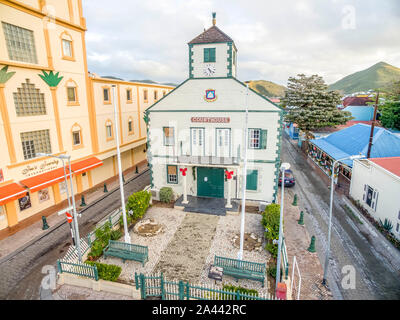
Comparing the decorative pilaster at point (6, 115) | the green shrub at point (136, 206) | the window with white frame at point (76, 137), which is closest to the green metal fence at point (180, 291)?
the green shrub at point (136, 206)

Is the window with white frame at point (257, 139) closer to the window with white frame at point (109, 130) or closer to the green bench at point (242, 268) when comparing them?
the green bench at point (242, 268)

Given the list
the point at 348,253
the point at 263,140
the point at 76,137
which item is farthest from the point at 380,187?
the point at 76,137

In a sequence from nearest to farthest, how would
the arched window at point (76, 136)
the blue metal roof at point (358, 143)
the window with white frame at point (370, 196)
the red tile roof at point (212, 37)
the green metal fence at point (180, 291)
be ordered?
the green metal fence at point (180, 291), the window with white frame at point (370, 196), the red tile roof at point (212, 37), the arched window at point (76, 136), the blue metal roof at point (358, 143)

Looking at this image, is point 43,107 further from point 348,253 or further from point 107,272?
point 348,253

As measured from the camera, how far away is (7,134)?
643 inches

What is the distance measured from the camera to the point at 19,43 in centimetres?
1678

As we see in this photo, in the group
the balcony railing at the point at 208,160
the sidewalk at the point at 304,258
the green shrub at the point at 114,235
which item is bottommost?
the sidewalk at the point at 304,258

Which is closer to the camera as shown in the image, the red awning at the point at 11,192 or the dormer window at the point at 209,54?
the red awning at the point at 11,192

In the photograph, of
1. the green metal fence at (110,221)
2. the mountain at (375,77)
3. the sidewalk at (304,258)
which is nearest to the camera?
the sidewalk at (304,258)

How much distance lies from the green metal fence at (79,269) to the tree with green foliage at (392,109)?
40.7m

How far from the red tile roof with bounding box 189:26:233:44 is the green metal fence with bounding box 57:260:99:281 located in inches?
665

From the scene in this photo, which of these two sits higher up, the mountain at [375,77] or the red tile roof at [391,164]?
the mountain at [375,77]

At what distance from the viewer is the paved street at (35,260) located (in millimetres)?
12211
